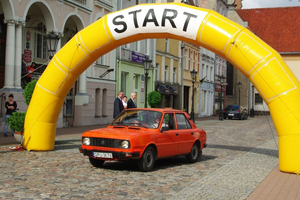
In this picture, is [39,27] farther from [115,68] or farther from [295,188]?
[295,188]

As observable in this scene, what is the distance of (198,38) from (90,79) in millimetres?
17349

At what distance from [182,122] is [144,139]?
2.38m

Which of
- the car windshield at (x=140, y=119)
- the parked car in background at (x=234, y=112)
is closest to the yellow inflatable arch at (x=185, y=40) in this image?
the car windshield at (x=140, y=119)

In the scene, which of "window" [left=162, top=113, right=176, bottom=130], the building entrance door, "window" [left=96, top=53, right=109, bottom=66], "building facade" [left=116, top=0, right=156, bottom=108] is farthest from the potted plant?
the building entrance door

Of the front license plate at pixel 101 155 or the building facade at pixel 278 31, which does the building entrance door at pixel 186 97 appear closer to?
the building facade at pixel 278 31

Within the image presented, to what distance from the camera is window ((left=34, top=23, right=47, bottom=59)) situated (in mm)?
24359

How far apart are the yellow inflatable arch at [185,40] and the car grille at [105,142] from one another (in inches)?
141

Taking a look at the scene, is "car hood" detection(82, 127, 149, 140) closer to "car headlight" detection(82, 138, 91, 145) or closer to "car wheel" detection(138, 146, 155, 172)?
"car headlight" detection(82, 138, 91, 145)

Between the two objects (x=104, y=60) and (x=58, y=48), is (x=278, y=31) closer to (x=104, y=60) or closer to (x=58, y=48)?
(x=104, y=60)

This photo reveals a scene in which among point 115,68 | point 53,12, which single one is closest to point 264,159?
point 53,12

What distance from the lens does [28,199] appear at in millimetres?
7004

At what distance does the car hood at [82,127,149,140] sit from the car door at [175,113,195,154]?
57.1 inches

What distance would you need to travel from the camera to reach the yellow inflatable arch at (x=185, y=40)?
35.4 feet

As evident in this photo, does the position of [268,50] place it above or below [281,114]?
above
